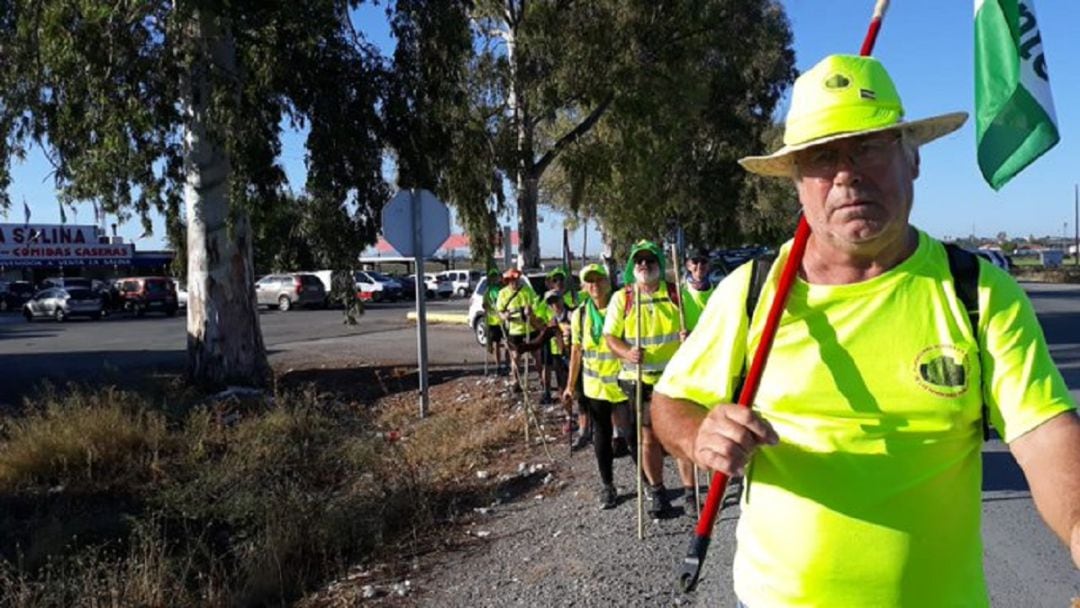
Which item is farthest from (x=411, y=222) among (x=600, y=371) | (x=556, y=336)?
(x=600, y=371)

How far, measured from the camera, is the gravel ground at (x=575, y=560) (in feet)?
15.4

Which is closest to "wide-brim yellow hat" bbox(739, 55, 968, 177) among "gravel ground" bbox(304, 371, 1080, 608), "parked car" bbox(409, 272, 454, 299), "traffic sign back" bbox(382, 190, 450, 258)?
"gravel ground" bbox(304, 371, 1080, 608)

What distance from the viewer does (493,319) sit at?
13898mm

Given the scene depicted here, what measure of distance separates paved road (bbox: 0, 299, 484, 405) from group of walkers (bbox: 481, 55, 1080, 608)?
14.1 m

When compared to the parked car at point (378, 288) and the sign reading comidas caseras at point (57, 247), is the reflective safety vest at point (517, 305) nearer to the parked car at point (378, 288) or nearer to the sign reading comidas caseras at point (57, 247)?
the parked car at point (378, 288)

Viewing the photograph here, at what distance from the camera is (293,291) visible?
38.2 m

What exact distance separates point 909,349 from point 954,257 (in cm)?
24

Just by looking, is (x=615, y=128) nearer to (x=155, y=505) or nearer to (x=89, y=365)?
(x=89, y=365)

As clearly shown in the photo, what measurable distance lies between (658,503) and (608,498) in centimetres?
46

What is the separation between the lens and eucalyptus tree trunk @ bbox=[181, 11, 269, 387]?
43.0 feet

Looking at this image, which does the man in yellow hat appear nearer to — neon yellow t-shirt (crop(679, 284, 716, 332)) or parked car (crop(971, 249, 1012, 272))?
parked car (crop(971, 249, 1012, 272))

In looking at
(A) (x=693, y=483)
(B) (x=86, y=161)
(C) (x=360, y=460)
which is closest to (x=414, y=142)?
(B) (x=86, y=161)

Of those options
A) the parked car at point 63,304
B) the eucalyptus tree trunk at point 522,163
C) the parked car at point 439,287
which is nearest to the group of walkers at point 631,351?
the eucalyptus tree trunk at point 522,163

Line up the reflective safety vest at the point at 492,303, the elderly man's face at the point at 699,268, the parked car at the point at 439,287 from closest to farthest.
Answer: the elderly man's face at the point at 699,268, the reflective safety vest at the point at 492,303, the parked car at the point at 439,287
